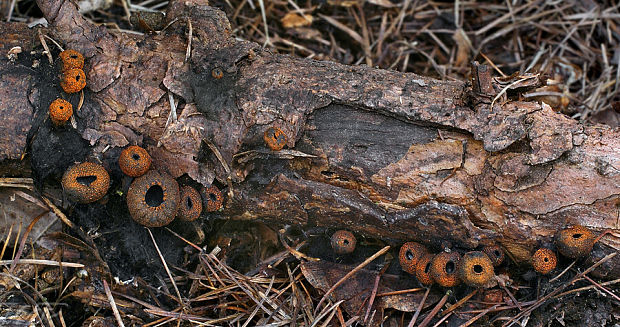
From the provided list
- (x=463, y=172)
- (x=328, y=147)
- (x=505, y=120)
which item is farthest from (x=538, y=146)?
(x=328, y=147)

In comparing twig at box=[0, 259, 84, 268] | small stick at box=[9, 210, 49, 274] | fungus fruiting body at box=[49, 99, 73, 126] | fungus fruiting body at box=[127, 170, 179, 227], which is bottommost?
twig at box=[0, 259, 84, 268]

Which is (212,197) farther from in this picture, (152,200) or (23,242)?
(23,242)

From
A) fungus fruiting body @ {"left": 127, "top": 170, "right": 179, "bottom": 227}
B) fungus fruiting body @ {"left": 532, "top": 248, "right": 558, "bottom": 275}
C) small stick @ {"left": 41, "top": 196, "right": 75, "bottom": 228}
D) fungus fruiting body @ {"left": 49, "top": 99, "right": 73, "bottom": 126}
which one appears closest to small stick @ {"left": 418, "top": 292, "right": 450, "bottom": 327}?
fungus fruiting body @ {"left": 532, "top": 248, "right": 558, "bottom": 275}

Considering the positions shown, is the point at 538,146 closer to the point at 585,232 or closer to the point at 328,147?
the point at 585,232

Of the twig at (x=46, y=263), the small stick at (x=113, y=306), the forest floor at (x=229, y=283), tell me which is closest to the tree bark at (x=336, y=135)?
the forest floor at (x=229, y=283)

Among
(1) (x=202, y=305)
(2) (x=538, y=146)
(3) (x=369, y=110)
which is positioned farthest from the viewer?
(1) (x=202, y=305)

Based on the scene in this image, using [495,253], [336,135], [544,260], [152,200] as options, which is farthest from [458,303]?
[152,200]

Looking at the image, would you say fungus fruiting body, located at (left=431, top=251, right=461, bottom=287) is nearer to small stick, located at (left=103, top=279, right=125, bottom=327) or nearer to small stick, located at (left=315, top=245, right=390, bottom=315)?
small stick, located at (left=315, top=245, right=390, bottom=315)

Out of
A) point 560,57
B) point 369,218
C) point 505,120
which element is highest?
point 505,120
